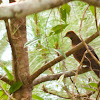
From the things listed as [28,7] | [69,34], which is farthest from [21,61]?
[28,7]

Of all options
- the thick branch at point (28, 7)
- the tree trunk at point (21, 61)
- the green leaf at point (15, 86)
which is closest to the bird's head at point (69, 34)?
the tree trunk at point (21, 61)

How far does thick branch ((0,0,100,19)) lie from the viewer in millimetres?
409

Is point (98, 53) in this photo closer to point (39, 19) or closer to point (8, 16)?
point (39, 19)

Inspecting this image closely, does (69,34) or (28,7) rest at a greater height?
(28,7)

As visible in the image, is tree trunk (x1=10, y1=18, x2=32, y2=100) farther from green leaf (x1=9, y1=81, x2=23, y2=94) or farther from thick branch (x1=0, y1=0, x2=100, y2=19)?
thick branch (x1=0, y1=0, x2=100, y2=19)

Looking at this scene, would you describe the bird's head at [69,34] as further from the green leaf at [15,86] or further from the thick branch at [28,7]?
the thick branch at [28,7]

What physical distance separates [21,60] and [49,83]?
493mm

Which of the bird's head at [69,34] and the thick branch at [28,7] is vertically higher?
the thick branch at [28,7]

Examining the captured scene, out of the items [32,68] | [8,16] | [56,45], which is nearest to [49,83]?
[32,68]

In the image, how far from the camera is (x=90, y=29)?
5.04 ft

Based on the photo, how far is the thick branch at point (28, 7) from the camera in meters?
0.41

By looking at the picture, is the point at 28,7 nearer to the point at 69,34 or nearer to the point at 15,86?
the point at 15,86

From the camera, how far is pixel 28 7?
1.35ft

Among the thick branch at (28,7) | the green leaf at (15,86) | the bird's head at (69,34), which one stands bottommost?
the green leaf at (15,86)
